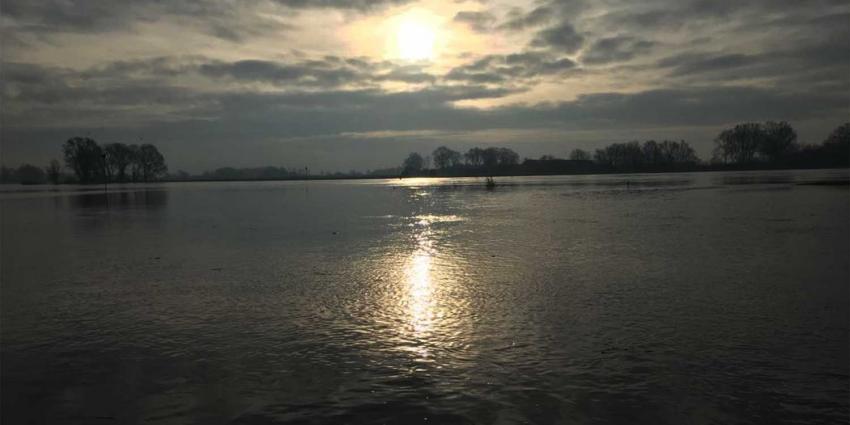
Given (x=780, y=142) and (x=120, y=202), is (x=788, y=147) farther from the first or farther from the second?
(x=120, y=202)

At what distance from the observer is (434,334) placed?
9195 millimetres

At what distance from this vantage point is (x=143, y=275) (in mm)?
15281

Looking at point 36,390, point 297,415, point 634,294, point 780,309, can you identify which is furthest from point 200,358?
point 780,309

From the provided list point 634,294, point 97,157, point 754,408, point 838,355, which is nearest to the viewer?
point 754,408

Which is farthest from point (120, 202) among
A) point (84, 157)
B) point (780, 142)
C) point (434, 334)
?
point (780, 142)

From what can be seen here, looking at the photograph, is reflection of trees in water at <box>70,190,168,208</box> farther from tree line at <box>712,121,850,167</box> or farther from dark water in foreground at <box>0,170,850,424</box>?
tree line at <box>712,121,850,167</box>

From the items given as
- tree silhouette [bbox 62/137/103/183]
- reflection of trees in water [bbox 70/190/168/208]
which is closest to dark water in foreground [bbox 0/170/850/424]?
reflection of trees in water [bbox 70/190/168/208]

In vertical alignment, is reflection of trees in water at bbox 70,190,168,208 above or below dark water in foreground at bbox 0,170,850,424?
above

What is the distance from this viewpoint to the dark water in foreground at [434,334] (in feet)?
21.2

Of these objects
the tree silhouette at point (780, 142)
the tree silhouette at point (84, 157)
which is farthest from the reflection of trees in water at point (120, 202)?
the tree silhouette at point (780, 142)

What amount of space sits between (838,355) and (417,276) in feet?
30.1

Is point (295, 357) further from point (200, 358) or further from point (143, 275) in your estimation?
point (143, 275)

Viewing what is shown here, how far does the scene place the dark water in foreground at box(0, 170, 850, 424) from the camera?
21.2ft

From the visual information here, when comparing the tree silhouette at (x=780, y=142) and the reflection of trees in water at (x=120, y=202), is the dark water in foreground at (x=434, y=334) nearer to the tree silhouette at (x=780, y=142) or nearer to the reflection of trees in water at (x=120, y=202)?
the reflection of trees in water at (x=120, y=202)
